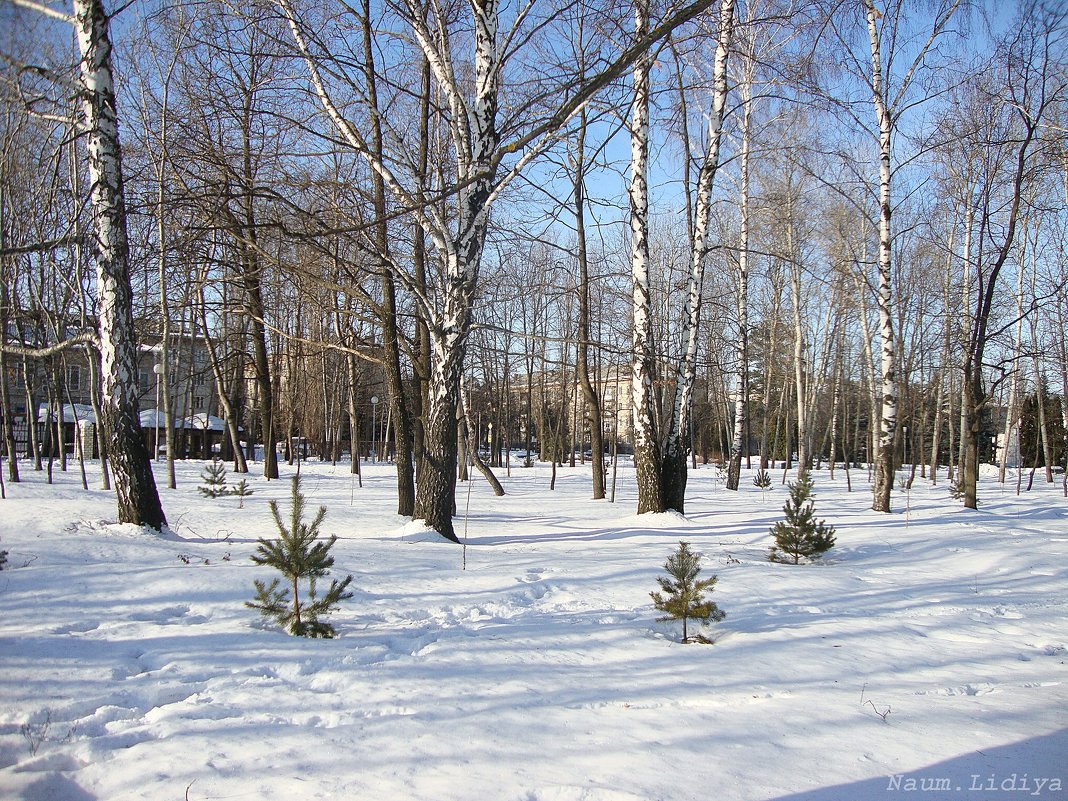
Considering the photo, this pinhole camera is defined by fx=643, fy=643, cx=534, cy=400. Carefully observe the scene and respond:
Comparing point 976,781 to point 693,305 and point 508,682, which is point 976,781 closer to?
point 508,682

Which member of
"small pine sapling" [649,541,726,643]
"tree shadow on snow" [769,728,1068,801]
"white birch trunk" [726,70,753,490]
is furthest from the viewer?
"white birch trunk" [726,70,753,490]

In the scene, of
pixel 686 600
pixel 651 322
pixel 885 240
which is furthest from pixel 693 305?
pixel 686 600

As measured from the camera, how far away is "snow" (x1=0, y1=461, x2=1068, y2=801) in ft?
8.30

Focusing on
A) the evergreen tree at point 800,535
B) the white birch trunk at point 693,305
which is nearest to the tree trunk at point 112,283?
the evergreen tree at point 800,535

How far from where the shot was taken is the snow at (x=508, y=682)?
8.30ft

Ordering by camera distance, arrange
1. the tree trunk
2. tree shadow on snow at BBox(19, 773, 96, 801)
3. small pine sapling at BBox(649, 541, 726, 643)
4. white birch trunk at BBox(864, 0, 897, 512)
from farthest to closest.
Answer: white birch trunk at BBox(864, 0, 897, 512)
the tree trunk
small pine sapling at BBox(649, 541, 726, 643)
tree shadow on snow at BBox(19, 773, 96, 801)

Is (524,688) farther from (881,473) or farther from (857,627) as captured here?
(881,473)

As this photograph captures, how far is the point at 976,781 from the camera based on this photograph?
2.62 m

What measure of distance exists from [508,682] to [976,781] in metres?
2.13

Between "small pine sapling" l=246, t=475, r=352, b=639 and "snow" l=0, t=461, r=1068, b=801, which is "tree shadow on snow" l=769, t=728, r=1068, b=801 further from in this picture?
"small pine sapling" l=246, t=475, r=352, b=639

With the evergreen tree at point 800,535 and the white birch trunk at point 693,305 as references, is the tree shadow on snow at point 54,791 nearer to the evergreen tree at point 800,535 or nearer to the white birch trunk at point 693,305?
the evergreen tree at point 800,535

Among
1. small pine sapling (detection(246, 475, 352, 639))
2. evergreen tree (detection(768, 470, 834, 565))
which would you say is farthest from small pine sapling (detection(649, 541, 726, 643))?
evergreen tree (detection(768, 470, 834, 565))

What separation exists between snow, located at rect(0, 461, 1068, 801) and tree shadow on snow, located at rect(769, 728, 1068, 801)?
0.04ft

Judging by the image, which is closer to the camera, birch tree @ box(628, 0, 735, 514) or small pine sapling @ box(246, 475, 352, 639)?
small pine sapling @ box(246, 475, 352, 639)
